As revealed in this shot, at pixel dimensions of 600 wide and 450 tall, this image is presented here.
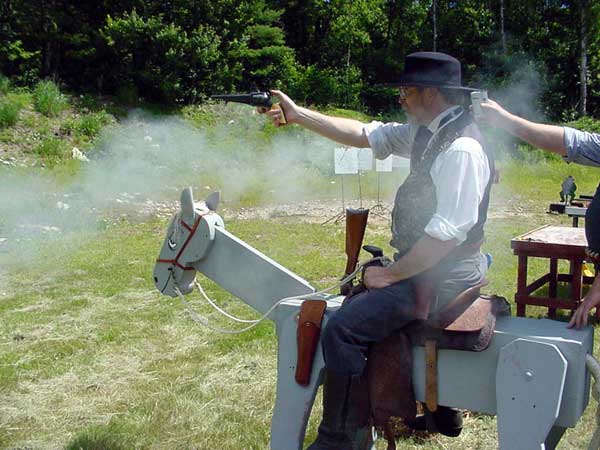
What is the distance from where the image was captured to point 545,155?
2017cm

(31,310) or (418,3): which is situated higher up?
(418,3)

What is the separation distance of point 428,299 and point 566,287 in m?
5.86

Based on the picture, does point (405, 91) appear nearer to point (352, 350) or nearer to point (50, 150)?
point (352, 350)

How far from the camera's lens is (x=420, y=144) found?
277 cm

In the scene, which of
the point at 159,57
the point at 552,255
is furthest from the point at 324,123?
the point at 159,57

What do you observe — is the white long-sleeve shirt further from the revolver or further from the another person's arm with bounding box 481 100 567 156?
the revolver

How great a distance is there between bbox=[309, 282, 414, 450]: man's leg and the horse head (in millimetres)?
992

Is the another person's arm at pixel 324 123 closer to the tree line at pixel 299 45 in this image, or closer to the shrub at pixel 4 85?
the shrub at pixel 4 85

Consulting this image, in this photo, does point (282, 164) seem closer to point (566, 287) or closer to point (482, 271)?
point (566, 287)

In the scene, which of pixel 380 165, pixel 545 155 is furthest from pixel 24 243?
pixel 545 155

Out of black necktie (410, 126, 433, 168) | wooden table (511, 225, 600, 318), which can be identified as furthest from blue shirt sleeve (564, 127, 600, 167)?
wooden table (511, 225, 600, 318)

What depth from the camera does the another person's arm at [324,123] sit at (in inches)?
130

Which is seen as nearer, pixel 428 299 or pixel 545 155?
pixel 428 299

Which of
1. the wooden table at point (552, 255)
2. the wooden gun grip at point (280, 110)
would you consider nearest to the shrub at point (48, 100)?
the wooden table at point (552, 255)
